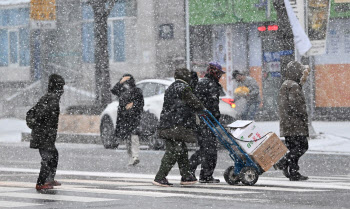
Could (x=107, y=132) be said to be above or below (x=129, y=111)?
below

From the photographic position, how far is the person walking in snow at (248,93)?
2188 cm

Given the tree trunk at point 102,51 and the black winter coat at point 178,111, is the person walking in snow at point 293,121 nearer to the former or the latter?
the black winter coat at point 178,111

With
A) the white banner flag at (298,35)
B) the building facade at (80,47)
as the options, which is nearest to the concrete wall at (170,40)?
the building facade at (80,47)

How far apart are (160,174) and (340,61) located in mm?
16814

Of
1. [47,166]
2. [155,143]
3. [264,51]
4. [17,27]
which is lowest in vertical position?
[155,143]

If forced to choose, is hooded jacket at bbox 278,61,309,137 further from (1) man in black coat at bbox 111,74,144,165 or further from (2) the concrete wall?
(2) the concrete wall

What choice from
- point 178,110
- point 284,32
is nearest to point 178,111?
point 178,110

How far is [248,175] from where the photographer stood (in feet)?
38.8

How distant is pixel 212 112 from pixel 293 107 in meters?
1.15

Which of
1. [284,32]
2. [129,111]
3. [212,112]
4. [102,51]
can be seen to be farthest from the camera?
[102,51]

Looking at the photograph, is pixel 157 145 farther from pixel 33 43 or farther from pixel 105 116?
pixel 33 43

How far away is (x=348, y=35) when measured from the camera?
2772 cm

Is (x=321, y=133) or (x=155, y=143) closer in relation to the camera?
(x=155, y=143)

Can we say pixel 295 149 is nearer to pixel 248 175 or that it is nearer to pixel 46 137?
pixel 248 175
